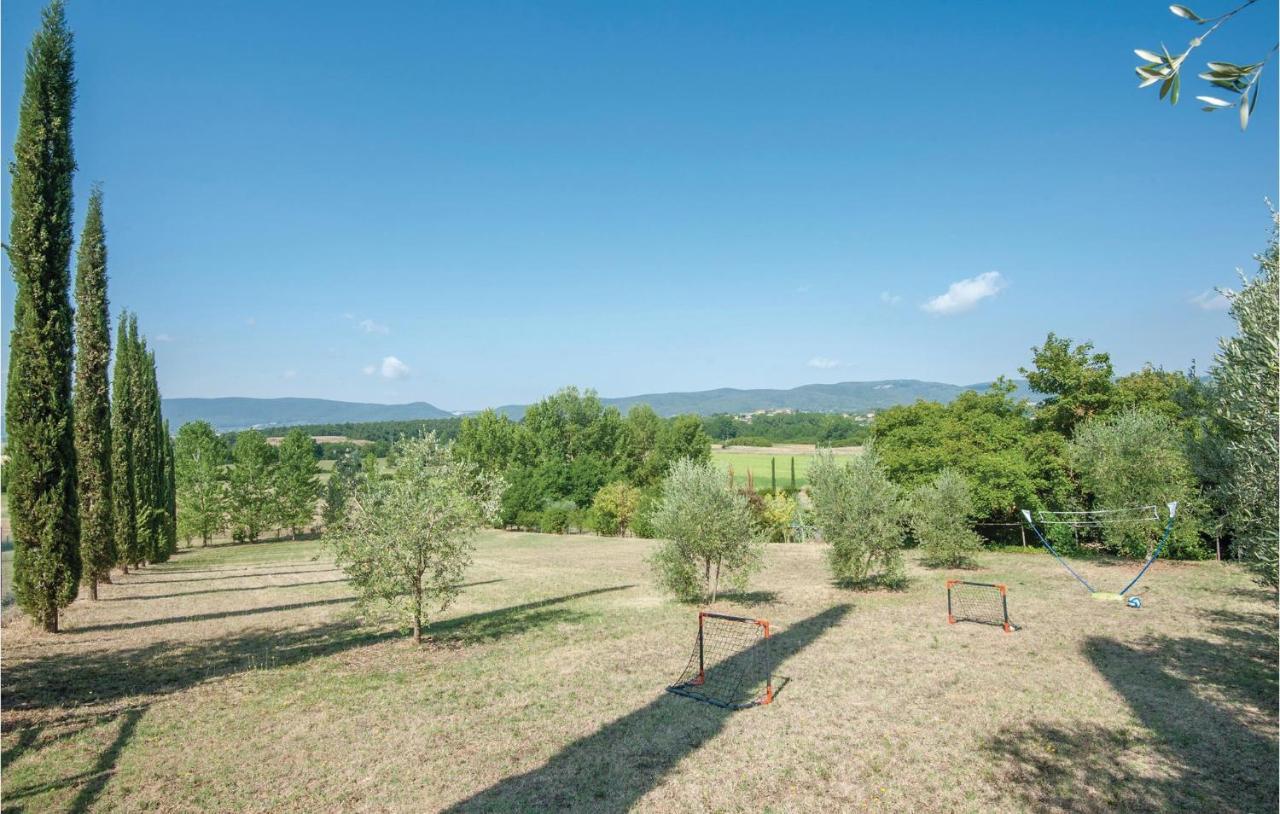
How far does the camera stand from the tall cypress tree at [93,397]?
69.8 feet

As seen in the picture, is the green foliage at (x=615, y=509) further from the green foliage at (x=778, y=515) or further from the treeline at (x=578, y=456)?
the green foliage at (x=778, y=515)

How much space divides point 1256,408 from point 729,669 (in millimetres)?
10719

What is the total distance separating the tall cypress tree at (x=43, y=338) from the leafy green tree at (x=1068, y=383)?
43220 mm

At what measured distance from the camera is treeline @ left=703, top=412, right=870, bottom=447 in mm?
122125

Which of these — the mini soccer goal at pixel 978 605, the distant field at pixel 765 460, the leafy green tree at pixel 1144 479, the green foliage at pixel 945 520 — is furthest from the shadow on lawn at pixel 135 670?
the distant field at pixel 765 460

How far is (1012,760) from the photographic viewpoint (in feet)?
31.2

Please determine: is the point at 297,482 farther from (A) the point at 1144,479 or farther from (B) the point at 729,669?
(A) the point at 1144,479

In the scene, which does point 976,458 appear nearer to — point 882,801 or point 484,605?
point 484,605

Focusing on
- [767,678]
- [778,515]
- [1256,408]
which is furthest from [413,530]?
[778,515]

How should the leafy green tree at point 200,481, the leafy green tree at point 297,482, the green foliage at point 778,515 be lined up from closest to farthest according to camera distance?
the leafy green tree at point 200,481 → the green foliage at point 778,515 → the leafy green tree at point 297,482

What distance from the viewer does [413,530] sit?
606 inches

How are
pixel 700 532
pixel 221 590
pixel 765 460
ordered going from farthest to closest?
pixel 765 460 < pixel 221 590 < pixel 700 532

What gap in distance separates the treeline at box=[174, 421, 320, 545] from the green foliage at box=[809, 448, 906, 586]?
45420 mm

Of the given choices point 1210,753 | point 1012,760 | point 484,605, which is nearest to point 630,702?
point 1012,760
